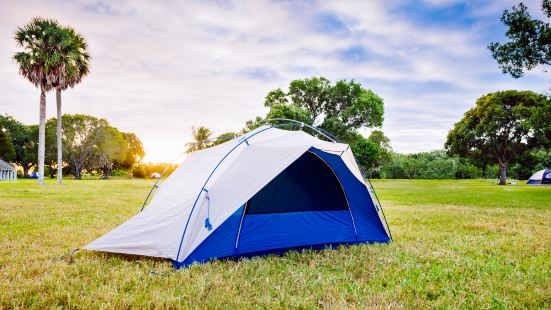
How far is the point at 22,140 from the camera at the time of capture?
50.3 m

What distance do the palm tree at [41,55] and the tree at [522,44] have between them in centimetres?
2606

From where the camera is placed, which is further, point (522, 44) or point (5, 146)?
point (5, 146)

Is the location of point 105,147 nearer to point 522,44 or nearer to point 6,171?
point 6,171

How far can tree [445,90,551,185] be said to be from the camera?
27531 millimetres

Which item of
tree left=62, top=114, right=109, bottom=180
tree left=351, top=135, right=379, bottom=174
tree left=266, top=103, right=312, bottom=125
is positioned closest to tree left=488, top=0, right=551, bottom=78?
tree left=266, top=103, right=312, bottom=125

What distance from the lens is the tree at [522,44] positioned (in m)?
13.3

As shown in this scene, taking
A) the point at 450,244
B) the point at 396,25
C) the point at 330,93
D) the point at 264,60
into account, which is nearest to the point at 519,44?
the point at 396,25

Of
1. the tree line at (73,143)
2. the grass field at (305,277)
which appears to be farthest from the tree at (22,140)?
the grass field at (305,277)

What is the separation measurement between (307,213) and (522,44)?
45.3 feet

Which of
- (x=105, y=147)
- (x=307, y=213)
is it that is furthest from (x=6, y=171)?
(x=307, y=213)

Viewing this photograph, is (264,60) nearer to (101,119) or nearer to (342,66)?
(342,66)

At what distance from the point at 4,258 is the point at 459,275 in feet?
19.2

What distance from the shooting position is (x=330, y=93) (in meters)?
33.5

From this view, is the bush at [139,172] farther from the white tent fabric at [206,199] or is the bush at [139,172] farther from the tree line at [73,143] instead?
the white tent fabric at [206,199]
